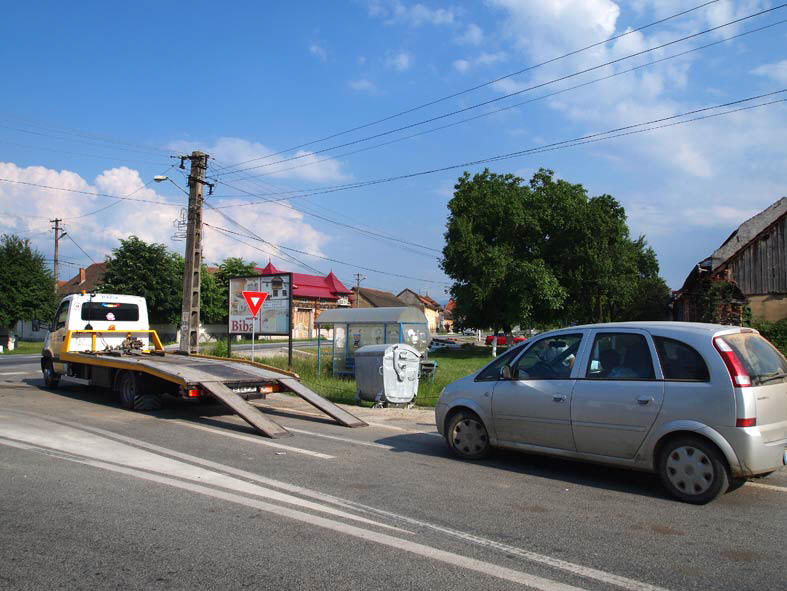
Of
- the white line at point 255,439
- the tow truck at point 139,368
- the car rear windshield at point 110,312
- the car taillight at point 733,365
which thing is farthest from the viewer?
the car rear windshield at point 110,312

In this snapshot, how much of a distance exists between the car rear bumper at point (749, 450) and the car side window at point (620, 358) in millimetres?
874

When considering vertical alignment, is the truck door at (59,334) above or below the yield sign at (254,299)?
below

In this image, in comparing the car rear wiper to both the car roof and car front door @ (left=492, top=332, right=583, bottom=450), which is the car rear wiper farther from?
car front door @ (left=492, top=332, right=583, bottom=450)

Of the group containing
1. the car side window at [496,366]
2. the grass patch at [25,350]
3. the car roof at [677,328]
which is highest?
the car roof at [677,328]

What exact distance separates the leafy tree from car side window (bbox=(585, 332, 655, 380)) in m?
33.1

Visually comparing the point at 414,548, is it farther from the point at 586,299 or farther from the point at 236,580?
the point at 586,299

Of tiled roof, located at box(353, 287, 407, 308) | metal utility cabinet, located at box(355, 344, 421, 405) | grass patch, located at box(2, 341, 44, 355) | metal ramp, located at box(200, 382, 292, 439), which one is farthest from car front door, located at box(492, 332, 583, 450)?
tiled roof, located at box(353, 287, 407, 308)

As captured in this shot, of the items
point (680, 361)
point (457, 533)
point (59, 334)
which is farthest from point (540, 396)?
point (59, 334)

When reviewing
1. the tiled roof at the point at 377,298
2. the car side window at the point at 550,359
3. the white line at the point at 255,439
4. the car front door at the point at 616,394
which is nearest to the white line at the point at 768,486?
the car front door at the point at 616,394

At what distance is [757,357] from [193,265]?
16552mm

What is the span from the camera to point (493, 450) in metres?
8.08

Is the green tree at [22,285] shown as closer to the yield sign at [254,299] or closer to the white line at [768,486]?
the yield sign at [254,299]

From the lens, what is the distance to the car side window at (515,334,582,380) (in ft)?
22.5

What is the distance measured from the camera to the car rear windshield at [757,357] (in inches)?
229
